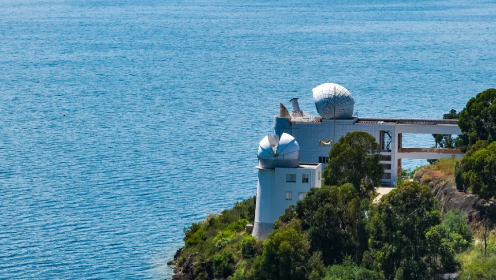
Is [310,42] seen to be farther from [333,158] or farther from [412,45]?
[333,158]

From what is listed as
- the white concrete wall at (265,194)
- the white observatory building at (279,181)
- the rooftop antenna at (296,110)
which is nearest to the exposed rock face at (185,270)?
the white observatory building at (279,181)

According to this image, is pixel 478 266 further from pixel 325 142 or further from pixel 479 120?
pixel 325 142

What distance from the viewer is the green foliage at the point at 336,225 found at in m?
60.0

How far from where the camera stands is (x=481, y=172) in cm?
6212

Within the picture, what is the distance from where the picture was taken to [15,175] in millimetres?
92188

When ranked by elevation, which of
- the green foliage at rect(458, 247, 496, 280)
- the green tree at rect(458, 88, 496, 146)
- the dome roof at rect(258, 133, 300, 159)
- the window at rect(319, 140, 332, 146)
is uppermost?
the green tree at rect(458, 88, 496, 146)

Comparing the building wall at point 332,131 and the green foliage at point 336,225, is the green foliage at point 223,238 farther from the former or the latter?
the building wall at point 332,131

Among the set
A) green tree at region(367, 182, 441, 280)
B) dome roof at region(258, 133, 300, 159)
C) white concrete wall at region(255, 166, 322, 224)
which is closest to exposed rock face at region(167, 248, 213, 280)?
white concrete wall at region(255, 166, 322, 224)

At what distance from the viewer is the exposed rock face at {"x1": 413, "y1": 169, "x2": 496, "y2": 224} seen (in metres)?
62.4

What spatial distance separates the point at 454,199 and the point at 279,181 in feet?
33.4

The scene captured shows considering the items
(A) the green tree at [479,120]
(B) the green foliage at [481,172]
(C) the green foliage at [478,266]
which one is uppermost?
(A) the green tree at [479,120]

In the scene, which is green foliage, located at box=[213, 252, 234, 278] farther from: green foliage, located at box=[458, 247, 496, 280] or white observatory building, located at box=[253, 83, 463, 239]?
green foliage, located at box=[458, 247, 496, 280]

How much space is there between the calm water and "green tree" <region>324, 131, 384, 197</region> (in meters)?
12.0

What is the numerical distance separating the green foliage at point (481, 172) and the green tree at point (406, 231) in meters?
6.76
